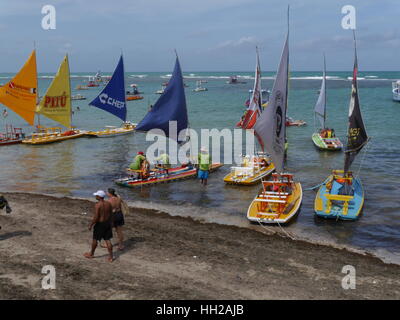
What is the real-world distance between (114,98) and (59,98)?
936 centimetres

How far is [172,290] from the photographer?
917cm

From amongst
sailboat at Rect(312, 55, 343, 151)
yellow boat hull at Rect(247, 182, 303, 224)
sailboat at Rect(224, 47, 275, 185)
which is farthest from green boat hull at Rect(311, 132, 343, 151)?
yellow boat hull at Rect(247, 182, 303, 224)

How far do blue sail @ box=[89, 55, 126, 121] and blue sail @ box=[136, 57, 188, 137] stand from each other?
6.32 metres

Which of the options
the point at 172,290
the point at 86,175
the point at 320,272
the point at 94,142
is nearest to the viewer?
the point at 172,290

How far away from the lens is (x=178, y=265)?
10.6 meters

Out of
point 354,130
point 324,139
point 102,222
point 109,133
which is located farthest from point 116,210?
point 109,133

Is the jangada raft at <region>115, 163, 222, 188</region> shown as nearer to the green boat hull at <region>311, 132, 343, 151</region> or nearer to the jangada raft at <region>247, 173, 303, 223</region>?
the jangada raft at <region>247, 173, 303, 223</region>

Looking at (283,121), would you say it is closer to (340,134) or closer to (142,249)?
(142,249)

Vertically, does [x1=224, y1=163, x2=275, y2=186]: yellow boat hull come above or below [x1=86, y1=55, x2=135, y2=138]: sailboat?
below

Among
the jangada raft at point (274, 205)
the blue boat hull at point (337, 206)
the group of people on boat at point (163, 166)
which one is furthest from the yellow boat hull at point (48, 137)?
the blue boat hull at point (337, 206)

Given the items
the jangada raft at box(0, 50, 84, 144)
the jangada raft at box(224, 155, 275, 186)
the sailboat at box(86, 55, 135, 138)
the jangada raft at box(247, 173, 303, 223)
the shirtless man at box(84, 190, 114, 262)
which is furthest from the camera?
the jangada raft at box(0, 50, 84, 144)

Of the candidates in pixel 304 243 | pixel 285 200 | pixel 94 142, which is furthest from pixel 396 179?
pixel 94 142

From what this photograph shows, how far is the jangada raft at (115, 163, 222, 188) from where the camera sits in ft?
68.1
